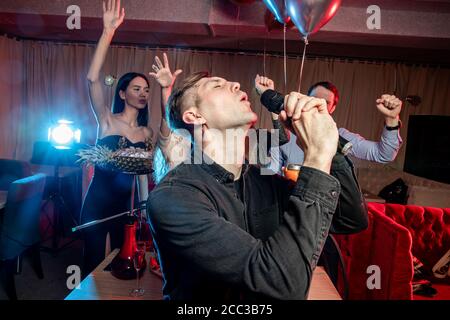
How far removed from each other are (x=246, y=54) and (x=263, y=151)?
4.22m

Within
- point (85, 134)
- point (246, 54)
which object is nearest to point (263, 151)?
point (246, 54)

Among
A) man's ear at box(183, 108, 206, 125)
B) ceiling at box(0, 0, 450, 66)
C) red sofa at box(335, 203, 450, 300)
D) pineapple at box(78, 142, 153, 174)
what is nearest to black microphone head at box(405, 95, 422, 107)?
ceiling at box(0, 0, 450, 66)

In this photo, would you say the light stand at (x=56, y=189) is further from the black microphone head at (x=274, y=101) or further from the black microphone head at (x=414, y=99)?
the black microphone head at (x=414, y=99)

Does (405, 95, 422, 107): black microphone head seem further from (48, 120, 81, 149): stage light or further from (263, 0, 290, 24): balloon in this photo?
(48, 120, 81, 149): stage light

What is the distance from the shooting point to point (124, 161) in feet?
5.50

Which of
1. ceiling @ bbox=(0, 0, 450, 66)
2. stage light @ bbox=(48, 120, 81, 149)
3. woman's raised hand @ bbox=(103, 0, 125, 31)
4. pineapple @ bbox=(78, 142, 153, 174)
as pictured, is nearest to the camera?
pineapple @ bbox=(78, 142, 153, 174)

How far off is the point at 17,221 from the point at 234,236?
2.47m

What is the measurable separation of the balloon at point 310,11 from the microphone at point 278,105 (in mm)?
997

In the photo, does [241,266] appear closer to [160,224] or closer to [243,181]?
[160,224]

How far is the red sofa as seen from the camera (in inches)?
73.5

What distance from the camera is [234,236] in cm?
72

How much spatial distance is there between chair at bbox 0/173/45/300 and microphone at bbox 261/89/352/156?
86.6 inches

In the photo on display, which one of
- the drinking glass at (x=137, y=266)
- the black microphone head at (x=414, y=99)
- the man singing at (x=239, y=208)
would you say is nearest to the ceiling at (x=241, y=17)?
the black microphone head at (x=414, y=99)

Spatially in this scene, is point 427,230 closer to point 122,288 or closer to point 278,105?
point 278,105
